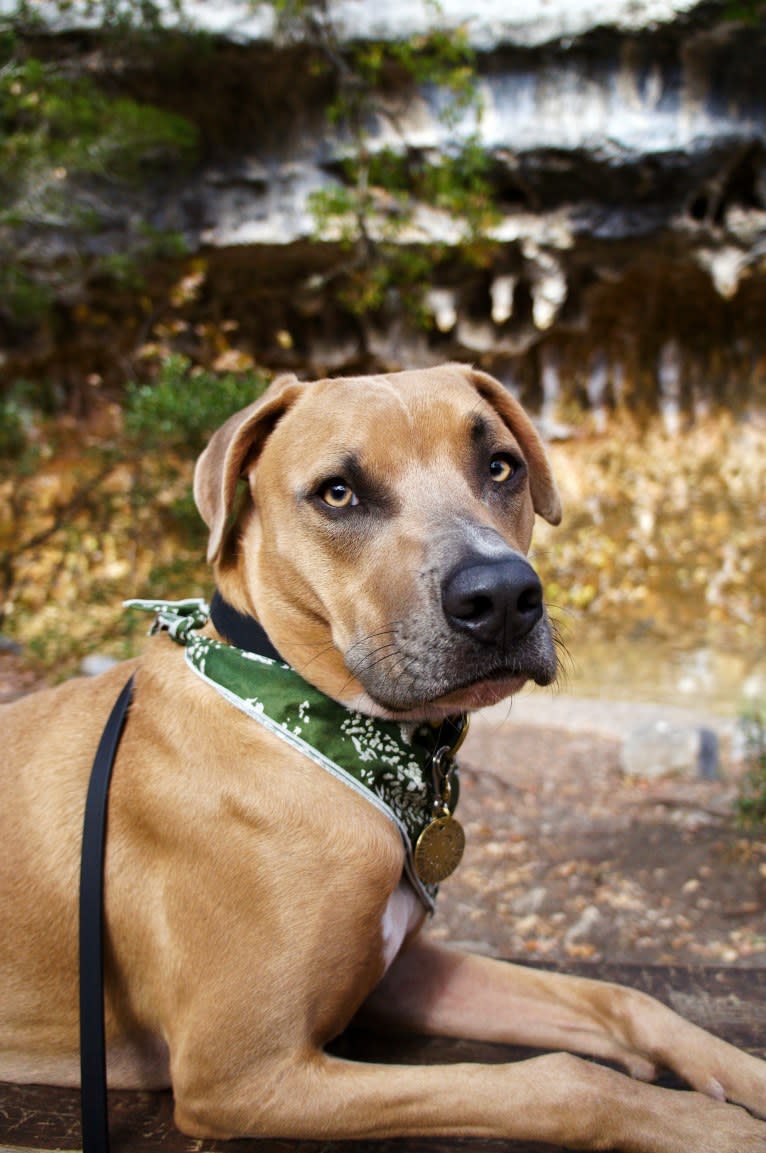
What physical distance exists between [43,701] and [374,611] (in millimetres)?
919

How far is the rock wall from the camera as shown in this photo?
8.73m

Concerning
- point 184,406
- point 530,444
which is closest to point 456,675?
point 530,444

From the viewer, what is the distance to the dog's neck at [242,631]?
2.03 meters

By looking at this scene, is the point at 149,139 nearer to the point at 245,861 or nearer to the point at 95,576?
the point at 95,576

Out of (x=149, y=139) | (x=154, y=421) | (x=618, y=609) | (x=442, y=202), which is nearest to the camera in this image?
(x=154, y=421)

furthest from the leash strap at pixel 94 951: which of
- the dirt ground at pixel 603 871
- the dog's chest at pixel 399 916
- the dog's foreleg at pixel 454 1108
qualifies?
the dirt ground at pixel 603 871

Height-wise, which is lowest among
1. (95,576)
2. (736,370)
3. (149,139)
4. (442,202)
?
(95,576)

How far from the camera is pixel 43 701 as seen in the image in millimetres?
2232

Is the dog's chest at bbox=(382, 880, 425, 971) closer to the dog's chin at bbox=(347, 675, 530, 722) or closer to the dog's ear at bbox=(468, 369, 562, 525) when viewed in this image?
the dog's chin at bbox=(347, 675, 530, 722)

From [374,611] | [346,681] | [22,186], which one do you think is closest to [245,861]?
[346,681]

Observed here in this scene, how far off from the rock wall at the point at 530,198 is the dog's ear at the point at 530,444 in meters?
6.79

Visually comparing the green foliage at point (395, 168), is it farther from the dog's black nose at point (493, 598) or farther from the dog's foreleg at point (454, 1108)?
the dog's foreleg at point (454, 1108)

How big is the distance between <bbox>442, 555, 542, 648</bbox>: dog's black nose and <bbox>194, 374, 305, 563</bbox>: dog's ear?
0.62 meters

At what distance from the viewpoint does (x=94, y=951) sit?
5.78 ft
